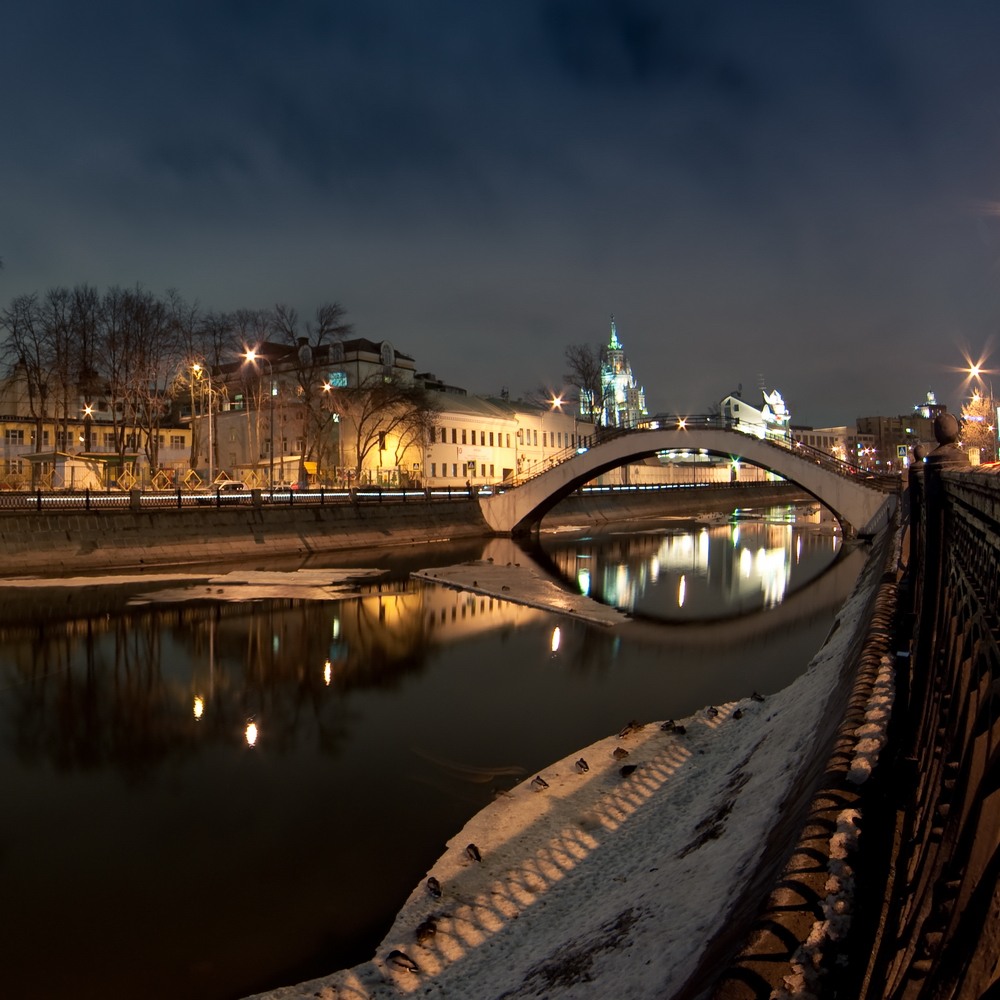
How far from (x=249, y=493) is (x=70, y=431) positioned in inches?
1438

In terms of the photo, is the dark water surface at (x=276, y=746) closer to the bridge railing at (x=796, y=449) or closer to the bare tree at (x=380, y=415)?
the bridge railing at (x=796, y=449)

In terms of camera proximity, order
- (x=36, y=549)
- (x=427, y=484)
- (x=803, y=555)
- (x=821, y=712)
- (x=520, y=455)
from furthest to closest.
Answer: (x=520, y=455) < (x=427, y=484) < (x=803, y=555) < (x=36, y=549) < (x=821, y=712)

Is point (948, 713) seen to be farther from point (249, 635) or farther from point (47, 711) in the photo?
point (249, 635)

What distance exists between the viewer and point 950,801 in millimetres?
4281

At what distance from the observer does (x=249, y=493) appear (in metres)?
42.7

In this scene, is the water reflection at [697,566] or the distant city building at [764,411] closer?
the water reflection at [697,566]

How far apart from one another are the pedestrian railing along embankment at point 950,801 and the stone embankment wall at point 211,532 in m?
33.6

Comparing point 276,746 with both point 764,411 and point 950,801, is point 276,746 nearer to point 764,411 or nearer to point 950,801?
point 950,801

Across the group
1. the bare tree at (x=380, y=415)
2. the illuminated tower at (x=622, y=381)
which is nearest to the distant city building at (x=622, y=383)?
the illuminated tower at (x=622, y=381)

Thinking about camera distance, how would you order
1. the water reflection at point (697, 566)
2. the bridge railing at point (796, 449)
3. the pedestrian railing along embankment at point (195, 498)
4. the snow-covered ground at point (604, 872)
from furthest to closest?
1. the bridge railing at point (796, 449)
2. the pedestrian railing along embankment at point (195, 498)
3. the water reflection at point (697, 566)
4. the snow-covered ground at point (604, 872)

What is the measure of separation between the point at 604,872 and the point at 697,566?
1209 inches

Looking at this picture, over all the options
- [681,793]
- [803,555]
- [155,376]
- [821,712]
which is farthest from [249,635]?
[155,376]

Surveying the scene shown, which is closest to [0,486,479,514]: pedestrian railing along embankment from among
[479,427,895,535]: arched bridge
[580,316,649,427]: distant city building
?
[479,427,895,535]: arched bridge

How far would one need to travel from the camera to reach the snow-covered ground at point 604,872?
5629 mm
